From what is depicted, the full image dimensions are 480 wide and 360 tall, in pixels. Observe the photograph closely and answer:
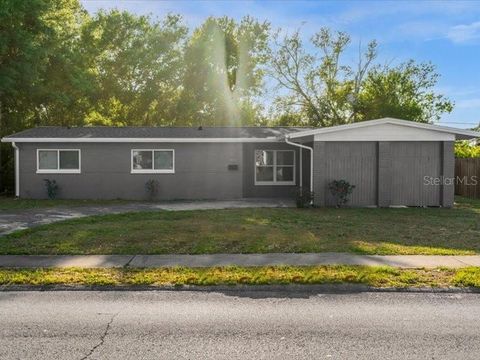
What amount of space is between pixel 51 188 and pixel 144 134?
475cm

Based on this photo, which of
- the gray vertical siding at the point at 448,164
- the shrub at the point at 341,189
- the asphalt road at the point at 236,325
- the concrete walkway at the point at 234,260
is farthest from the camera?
the gray vertical siding at the point at 448,164

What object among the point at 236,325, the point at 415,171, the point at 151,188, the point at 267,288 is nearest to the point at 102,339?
the point at 236,325

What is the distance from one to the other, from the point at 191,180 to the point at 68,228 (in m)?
9.21

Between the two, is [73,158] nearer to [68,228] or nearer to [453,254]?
[68,228]

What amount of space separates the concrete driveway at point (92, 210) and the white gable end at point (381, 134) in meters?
3.21

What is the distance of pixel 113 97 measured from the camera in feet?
123

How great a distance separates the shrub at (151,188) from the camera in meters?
20.4

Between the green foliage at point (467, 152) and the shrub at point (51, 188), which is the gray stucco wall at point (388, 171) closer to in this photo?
the green foliage at point (467, 152)

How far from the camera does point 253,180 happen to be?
21.3 m

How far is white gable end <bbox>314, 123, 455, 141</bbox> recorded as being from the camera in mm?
17438

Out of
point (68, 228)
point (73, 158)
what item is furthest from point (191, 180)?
point (68, 228)

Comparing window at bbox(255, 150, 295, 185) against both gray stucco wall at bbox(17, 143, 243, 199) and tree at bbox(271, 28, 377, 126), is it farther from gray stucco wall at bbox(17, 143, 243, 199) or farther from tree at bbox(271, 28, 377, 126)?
tree at bbox(271, 28, 377, 126)

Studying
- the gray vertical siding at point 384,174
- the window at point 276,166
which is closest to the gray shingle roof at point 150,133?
the window at point 276,166

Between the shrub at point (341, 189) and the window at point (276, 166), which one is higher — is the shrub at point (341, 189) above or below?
below
